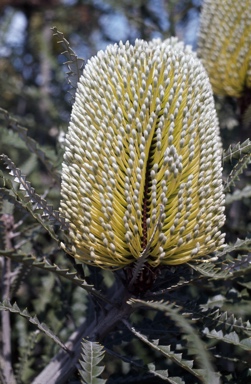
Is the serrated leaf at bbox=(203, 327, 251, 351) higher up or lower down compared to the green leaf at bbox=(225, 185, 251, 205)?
lower down

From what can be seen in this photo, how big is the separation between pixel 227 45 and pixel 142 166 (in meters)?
0.81

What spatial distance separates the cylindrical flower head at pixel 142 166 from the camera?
40.3 inches

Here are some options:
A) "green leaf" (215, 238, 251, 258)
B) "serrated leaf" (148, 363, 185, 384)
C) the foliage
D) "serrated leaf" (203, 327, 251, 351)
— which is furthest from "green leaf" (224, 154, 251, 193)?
"serrated leaf" (148, 363, 185, 384)

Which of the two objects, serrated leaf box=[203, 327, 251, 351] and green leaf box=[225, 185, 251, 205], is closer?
serrated leaf box=[203, 327, 251, 351]

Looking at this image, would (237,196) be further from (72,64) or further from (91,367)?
(91,367)

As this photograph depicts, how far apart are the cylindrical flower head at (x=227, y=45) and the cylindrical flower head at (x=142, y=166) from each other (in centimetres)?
60

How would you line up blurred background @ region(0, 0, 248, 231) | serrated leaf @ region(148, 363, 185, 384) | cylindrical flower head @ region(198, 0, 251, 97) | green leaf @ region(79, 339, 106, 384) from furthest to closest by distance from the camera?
blurred background @ region(0, 0, 248, 231) → cylindrical flower head @ region(198, 0, 251, 97) → serrated leaf @ region(148, 363, 185, 384) → green leaf @ region(79, 339, 106, 384)

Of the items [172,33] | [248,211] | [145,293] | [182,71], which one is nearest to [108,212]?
[145,293]

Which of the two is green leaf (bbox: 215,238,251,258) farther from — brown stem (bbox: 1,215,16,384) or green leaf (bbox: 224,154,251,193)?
brown stem (bbox: 1,215,16,384)

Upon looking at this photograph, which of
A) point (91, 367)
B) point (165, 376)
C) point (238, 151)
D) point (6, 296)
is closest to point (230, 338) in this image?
point (165, 376)

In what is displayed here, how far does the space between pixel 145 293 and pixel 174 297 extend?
0.08m

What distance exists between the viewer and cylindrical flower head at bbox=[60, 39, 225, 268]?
40.3 inches

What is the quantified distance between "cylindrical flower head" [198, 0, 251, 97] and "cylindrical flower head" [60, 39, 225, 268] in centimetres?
60

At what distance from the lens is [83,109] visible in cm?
110
